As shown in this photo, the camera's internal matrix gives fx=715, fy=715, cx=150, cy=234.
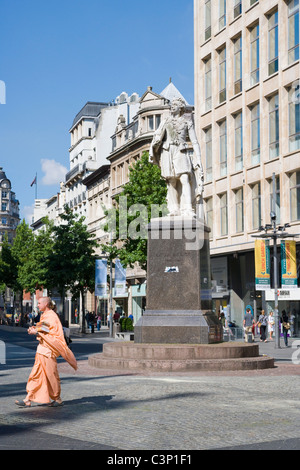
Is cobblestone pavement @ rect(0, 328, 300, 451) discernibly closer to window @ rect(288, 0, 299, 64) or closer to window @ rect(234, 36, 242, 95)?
window @ rect(288, 0, 299, 64)

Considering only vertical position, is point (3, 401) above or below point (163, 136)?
below

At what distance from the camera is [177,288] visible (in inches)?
623

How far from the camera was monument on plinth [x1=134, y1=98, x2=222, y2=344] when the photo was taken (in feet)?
50.9

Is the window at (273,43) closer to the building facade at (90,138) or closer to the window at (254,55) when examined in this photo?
the window at (254,55)

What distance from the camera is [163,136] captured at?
17.1 m

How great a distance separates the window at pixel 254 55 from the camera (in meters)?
41.2

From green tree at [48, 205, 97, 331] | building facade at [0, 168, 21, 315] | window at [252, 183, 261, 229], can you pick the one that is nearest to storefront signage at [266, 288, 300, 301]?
window at [252, 183, 261, 229]

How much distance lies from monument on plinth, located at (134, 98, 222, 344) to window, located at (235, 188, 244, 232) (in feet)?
82.6

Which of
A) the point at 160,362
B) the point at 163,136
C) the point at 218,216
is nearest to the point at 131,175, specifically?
the point at 218,216

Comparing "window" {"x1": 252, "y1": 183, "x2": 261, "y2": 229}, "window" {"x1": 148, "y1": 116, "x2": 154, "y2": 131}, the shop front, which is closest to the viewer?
the shop front

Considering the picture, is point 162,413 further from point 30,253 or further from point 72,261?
point 30,253
